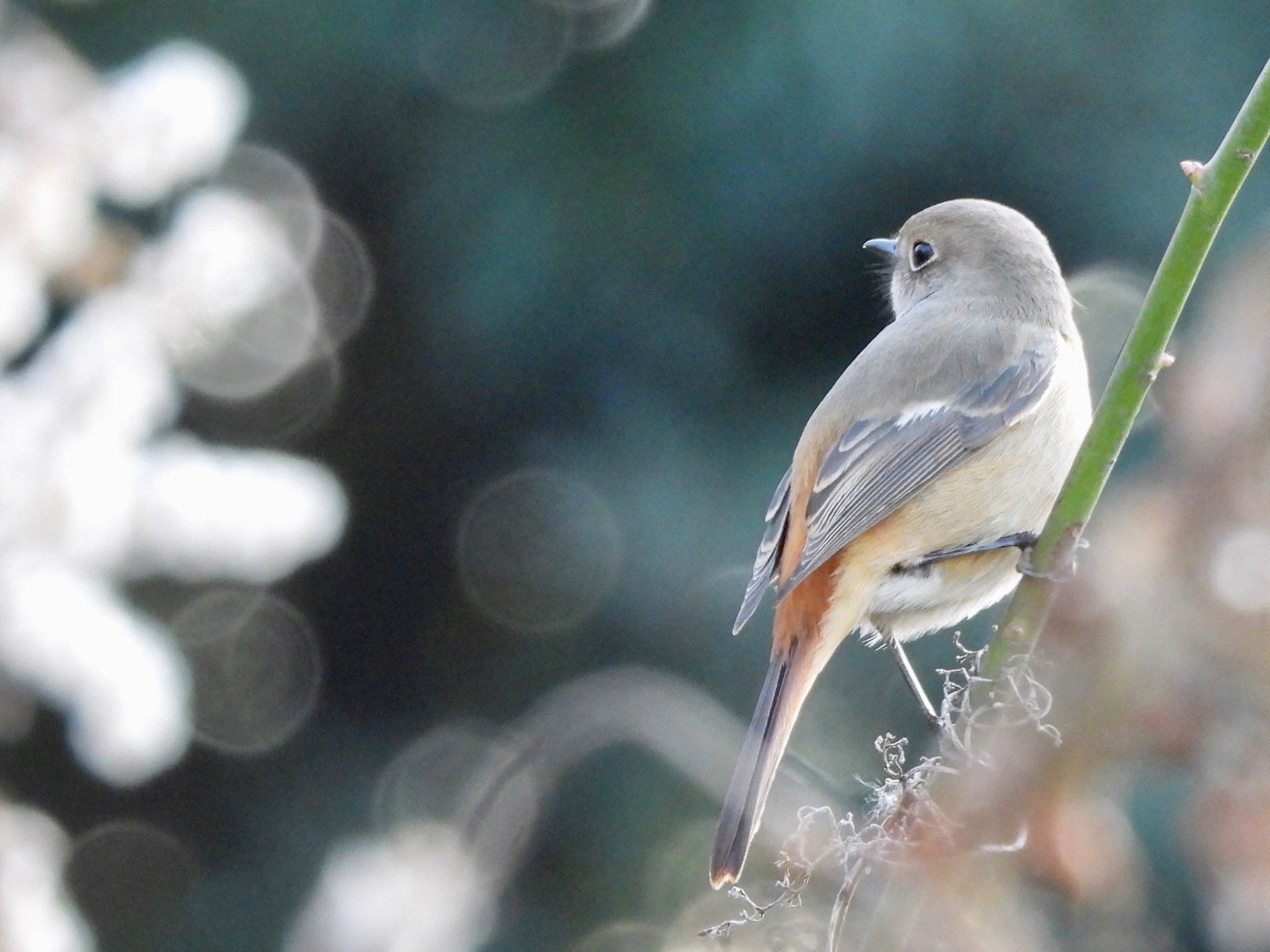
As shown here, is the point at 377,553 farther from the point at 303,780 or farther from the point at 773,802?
the point at 773,802

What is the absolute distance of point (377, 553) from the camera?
13.4ft

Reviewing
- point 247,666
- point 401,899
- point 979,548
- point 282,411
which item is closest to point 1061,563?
point 979,548

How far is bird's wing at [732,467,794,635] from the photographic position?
2615 mm

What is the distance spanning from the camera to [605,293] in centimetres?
384

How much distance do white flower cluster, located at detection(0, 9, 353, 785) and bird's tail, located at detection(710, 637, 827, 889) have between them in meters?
0.90

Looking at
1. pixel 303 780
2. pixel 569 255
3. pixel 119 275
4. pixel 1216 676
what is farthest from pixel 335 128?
pixel 1216 676

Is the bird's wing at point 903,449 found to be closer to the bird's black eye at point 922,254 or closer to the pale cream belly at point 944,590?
the pale cream belly at point 944,590

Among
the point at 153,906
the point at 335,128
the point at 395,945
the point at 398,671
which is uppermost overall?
the point at 335,128

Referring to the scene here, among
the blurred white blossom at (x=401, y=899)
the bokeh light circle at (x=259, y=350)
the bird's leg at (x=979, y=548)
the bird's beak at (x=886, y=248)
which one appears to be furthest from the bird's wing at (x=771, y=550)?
the bokeh light circle at (x=259, y=350)

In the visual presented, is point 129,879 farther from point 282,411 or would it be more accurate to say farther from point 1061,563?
point 1061,563

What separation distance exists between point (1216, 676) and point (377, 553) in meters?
3.51

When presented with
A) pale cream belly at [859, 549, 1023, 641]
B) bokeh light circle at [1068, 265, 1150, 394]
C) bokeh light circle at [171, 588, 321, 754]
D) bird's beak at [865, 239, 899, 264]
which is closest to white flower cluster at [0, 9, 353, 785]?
bokeh light circle at [171, 588, 321, 754]

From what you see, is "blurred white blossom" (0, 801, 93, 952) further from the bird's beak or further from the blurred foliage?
the bird's beak

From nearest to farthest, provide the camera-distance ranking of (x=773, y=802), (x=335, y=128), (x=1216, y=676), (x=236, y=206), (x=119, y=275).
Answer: (x=1216, y=676), (x=773, y=802), (x=119, y=275), (x=236, y=206), (x=335, y=128)
